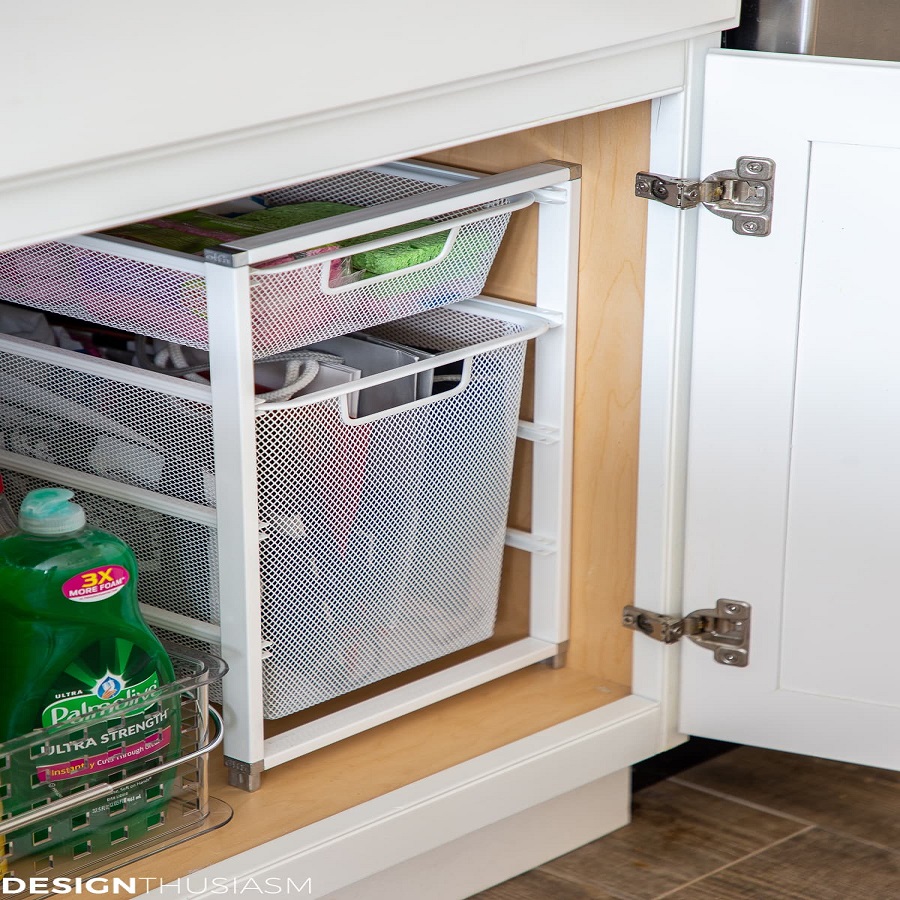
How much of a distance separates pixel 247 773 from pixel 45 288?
49 cm

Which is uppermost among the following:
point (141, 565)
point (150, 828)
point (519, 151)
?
point (519, 151)

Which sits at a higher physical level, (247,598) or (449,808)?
(247,598)

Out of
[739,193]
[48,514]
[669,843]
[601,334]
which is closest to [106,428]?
[48,514]

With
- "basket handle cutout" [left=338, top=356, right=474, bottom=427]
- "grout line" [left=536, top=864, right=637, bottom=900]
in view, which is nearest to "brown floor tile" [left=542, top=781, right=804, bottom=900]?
"grout line" [left=536, top=864, right=637, bottom=900]

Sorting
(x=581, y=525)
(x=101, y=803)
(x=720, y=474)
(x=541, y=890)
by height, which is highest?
(x=720, y=474)

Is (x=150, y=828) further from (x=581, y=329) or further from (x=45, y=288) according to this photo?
(x=581, y=329)

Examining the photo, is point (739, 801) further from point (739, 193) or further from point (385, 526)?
point (739, 193)

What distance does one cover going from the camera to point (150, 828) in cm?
130

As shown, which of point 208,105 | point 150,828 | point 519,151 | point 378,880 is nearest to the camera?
point 208,105

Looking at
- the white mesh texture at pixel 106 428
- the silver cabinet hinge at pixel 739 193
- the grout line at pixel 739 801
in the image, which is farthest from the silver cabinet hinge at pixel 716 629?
the white mesh texture at pixel 106 428

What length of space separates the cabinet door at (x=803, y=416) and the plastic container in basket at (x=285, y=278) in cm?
23

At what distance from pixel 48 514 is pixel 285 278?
Answer: 0.92ft

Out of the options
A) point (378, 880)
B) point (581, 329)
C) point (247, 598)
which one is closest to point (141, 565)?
point (247, 598)

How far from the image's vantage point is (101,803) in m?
1.26
